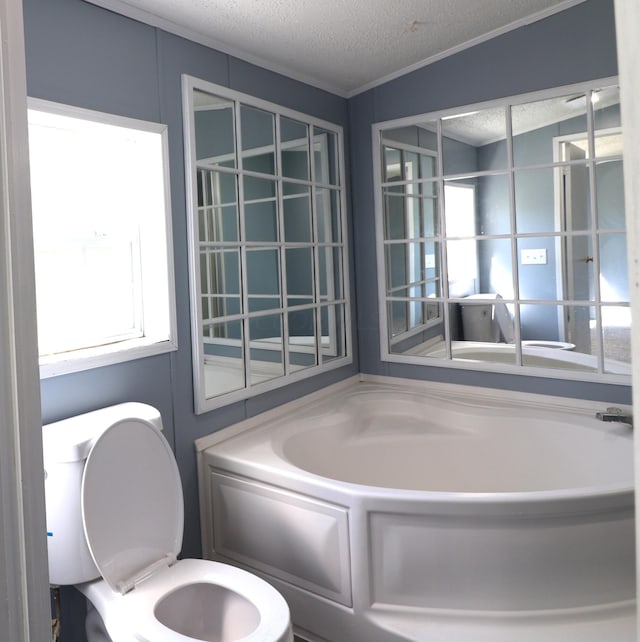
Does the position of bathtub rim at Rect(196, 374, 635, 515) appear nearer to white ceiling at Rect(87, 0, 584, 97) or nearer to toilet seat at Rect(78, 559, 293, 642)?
toilet seat at Rect(78, 559, 293, 642)

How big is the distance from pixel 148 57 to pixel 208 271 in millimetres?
855

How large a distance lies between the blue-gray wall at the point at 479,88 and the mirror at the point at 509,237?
0.06 meters

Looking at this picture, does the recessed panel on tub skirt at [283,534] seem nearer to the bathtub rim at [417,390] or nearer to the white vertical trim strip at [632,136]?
the bathtub rim at [417,390]

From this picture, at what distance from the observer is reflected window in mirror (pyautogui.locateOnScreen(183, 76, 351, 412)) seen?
2.50 metres

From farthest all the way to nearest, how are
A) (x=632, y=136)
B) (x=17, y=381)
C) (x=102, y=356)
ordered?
1. (x=102, y=356)
2. (x=17, y=381)
3. (x=632, y=136)

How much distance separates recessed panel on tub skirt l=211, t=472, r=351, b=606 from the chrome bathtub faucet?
1306mm

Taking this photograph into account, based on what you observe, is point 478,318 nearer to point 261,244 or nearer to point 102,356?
point 261,244

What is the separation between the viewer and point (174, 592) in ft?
6.07

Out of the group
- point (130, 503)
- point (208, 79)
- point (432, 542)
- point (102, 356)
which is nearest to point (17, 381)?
point (130, 503)

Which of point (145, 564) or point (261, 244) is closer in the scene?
point (145, 564)

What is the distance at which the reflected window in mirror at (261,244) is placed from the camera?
2502 mm

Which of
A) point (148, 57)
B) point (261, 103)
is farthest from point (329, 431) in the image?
point (148, 57)

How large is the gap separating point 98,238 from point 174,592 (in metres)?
1.30

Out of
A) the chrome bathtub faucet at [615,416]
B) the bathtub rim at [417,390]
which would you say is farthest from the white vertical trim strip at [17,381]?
the chrome bathtub faucet at [615,416]
